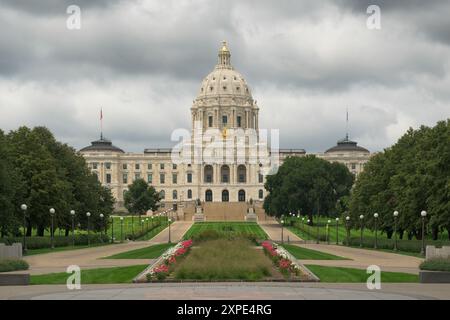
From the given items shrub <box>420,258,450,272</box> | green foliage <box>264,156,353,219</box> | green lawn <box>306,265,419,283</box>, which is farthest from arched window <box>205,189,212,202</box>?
shrub <box>420,258,450,272</box>

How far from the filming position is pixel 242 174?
19288 centimetres

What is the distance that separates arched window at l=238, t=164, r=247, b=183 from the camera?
191750 mm

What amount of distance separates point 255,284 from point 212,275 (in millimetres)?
2577

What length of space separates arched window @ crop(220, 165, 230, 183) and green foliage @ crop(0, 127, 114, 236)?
4225 inches

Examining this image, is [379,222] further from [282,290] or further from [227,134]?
[227,134]

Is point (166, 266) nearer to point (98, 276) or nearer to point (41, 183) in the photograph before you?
point (98, 276)

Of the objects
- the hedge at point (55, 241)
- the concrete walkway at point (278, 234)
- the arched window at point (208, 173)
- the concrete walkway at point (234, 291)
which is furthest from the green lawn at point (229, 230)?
the arched window at point (208, 173)

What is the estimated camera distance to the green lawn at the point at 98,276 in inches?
1259

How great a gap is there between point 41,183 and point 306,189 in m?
53.4

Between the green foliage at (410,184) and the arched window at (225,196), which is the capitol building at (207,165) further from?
the green foliage at (410,184)

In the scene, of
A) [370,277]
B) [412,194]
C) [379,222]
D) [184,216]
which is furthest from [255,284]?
[184,216]

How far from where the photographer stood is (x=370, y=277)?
1316 inches

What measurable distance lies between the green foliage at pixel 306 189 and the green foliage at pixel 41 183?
115ft

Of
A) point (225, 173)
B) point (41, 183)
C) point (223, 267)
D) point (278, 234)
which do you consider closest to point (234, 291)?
point (223, 267)
